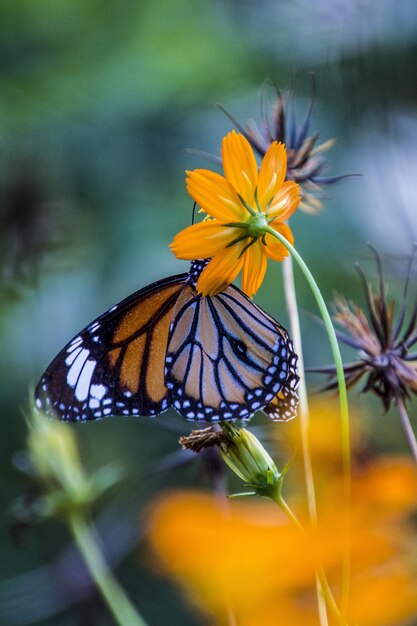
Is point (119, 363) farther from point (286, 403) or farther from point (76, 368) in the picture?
point (286, 403)

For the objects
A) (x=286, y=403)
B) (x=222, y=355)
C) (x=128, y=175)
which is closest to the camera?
(x=286, y=403)

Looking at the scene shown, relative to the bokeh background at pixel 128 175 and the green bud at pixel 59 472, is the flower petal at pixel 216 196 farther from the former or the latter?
the bokeh background at pixel 128 175

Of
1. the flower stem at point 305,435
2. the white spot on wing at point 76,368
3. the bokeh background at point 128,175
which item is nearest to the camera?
the flower stem at point 305,435

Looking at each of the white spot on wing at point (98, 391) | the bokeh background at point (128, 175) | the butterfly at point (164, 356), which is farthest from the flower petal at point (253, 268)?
the bokeh background at point (128, 175)

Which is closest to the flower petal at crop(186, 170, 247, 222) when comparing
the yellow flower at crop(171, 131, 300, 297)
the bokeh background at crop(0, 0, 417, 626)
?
the yellow flower at crop(171, 131, 300, 297)

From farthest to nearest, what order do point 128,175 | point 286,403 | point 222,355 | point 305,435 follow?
1. point 128,175
2. point 222,355
3. point 286,403
4. point 305,435

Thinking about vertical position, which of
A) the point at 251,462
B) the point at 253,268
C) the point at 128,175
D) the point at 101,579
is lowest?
the point at 101,579

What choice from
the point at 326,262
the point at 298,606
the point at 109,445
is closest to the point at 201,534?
the point at 298,606

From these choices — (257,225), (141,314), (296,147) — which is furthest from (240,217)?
(141,314)
